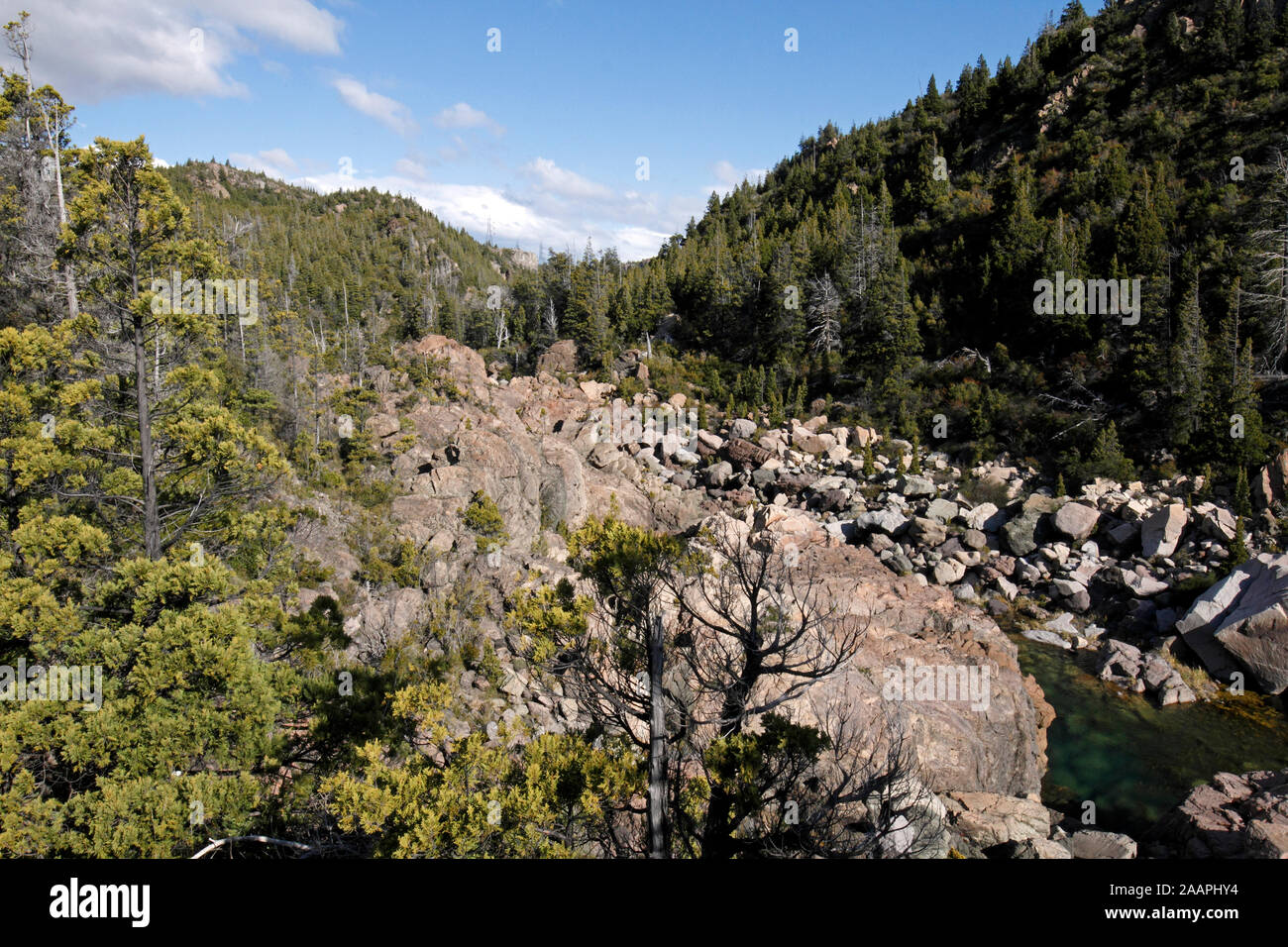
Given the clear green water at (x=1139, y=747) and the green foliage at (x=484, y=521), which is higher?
the green foliage at (x=484, y=521)

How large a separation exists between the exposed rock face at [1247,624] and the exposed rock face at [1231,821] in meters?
7.54

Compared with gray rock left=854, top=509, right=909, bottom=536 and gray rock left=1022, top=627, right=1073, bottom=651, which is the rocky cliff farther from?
gray rock left=1022, top=627, right=1073, bottom=651

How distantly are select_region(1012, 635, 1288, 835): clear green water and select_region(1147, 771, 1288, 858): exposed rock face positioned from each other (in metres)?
2.21

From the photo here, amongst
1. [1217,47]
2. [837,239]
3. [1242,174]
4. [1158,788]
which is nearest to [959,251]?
[837,239]

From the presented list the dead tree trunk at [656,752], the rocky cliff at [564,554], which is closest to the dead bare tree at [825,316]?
the rocky cliff at [564,554]

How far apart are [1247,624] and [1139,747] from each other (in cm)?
604

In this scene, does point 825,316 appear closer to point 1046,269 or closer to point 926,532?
point 1046,269

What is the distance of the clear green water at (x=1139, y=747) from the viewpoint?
52.8ft

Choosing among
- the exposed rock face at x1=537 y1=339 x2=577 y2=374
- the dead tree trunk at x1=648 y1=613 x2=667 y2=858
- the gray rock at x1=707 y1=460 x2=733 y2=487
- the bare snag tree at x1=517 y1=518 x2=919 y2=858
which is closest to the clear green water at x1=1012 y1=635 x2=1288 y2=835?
the bare snag tree at x1=517 y1=518 x2=919 y2=858

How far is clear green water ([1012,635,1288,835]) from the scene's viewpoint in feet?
52.8

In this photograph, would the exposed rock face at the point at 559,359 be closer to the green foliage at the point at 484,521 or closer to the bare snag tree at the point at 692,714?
the green foliage at the point at 484,521
